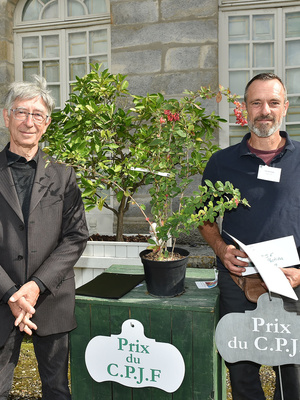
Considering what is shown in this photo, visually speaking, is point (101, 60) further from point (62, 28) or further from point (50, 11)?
point (50, 11)

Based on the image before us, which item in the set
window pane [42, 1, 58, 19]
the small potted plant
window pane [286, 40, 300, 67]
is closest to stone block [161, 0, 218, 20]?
window pane [286, 40, 300, 67]

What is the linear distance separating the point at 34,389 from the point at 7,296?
1.25 metres

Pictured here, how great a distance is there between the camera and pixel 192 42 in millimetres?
4398

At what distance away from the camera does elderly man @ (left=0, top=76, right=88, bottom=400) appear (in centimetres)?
169

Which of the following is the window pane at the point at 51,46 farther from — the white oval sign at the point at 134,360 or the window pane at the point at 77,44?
the white oval sign at the point at 134,360

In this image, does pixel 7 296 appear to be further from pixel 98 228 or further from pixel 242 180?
pixel 98 228

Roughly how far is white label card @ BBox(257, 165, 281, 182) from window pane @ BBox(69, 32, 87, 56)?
3.90 meters

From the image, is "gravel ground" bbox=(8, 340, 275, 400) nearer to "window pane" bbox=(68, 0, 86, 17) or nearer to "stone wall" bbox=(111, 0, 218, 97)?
"stone wall" bbox=(111, 0, 218, 97)

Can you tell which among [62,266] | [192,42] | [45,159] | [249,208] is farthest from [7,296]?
[192,42]

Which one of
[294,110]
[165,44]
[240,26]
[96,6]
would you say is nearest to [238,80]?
[240,26]

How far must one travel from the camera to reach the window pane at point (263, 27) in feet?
14.8

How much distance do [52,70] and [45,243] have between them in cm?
399

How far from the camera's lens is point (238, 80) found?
4.62 m

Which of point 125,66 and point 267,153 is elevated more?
point 125,66
